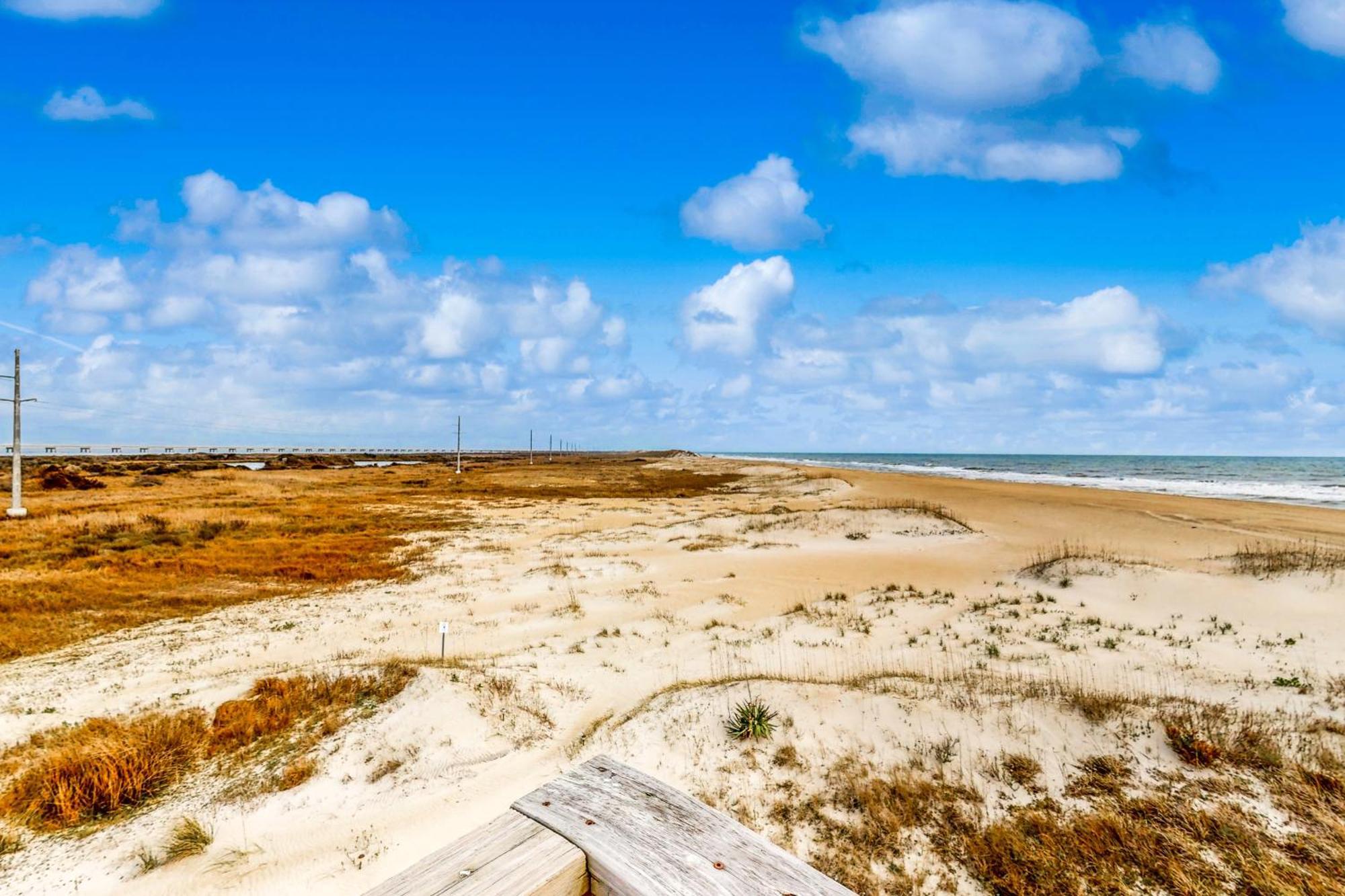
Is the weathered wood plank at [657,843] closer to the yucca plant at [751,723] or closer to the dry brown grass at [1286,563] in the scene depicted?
the yucca plant at [751,723]

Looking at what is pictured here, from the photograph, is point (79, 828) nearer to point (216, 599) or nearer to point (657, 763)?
point (657, 763)

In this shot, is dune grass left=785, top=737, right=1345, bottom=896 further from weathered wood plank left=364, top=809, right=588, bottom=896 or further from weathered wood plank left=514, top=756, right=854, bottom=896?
weathered wood plank left=364, top=809, right=588, bottom=896

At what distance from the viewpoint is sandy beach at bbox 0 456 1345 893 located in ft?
20.2

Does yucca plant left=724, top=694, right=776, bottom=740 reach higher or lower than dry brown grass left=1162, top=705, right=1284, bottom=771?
lower

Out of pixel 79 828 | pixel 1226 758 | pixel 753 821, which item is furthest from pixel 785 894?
pixel 79 828

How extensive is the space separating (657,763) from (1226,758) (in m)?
5.90

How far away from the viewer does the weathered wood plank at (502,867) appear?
164 centimetres

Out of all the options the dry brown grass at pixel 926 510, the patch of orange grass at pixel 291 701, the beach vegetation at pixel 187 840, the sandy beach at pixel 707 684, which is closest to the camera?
the beach vegetation at pixel 187 840

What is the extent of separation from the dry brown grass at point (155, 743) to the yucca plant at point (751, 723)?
16.5ft

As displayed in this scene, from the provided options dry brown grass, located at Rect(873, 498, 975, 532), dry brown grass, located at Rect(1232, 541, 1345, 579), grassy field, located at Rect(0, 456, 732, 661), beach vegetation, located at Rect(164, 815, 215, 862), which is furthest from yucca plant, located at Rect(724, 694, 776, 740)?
dry brown grass, located at Rect(873, 498, 975, 532)

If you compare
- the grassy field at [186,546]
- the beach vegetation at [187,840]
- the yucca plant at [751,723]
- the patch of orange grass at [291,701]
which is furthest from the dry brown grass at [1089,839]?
the grassy field at [186,546]

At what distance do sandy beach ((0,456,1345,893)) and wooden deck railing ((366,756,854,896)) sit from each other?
4.33 m

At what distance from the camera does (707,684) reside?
9.48 meters

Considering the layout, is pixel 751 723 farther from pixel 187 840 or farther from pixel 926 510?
pixel 926 510
